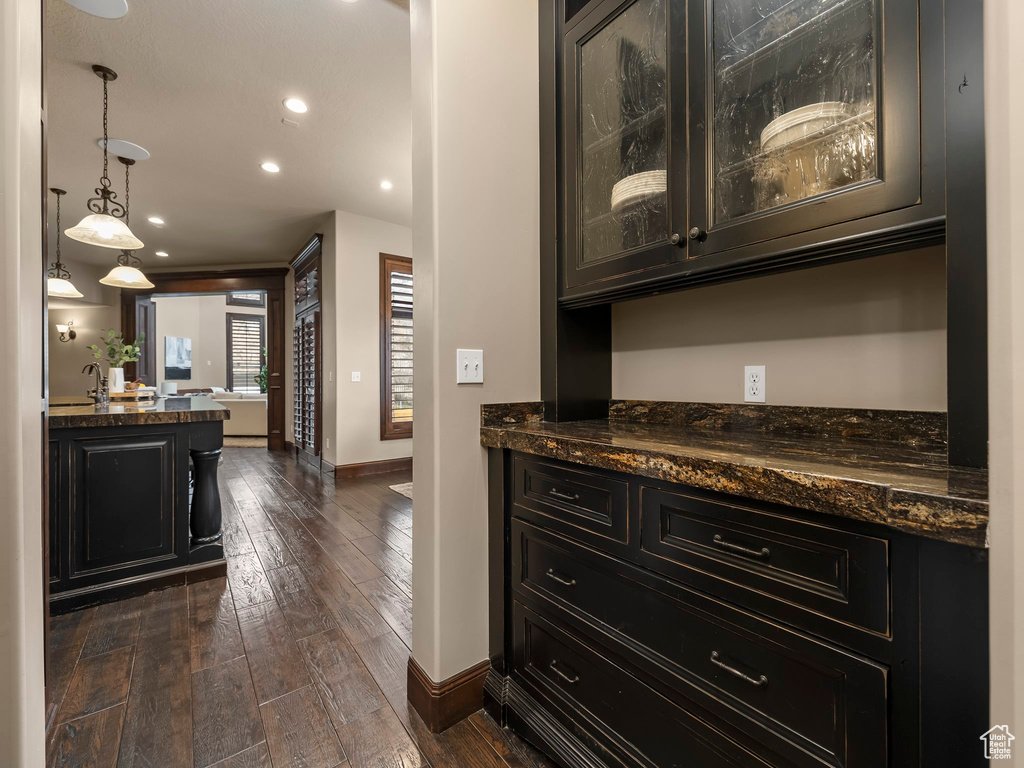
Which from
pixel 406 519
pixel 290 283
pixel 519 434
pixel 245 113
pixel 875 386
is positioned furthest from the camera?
pixel 290 283

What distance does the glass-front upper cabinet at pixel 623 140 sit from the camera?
1332mm

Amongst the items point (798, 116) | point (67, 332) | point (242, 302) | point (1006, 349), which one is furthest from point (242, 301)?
point (1006, 349)

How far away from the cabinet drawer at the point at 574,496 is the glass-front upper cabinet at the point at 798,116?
705 mm

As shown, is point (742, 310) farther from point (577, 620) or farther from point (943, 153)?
point (577, 620)

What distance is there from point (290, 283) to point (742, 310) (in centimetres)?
708

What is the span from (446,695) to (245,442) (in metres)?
8.07

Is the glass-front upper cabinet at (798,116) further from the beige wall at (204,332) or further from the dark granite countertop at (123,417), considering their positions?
the beige wall at (204,332)

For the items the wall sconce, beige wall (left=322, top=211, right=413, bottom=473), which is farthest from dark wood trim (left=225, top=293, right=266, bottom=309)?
beige wall (left=322, top=211, right=413, bottom=473)

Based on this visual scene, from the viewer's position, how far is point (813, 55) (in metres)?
1.08

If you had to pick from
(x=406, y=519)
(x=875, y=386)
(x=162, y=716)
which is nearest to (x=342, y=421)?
(x=406, y=519)

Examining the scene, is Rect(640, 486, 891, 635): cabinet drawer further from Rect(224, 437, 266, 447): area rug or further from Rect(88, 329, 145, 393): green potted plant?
Rect(224, 437, 266, 447): area rug

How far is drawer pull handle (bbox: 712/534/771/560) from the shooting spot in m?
0.89

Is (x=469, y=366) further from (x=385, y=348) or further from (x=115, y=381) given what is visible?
(x=385, y=348)

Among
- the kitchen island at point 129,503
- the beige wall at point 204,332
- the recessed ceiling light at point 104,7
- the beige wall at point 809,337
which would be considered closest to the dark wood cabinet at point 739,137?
the beige wall at point 809,337
